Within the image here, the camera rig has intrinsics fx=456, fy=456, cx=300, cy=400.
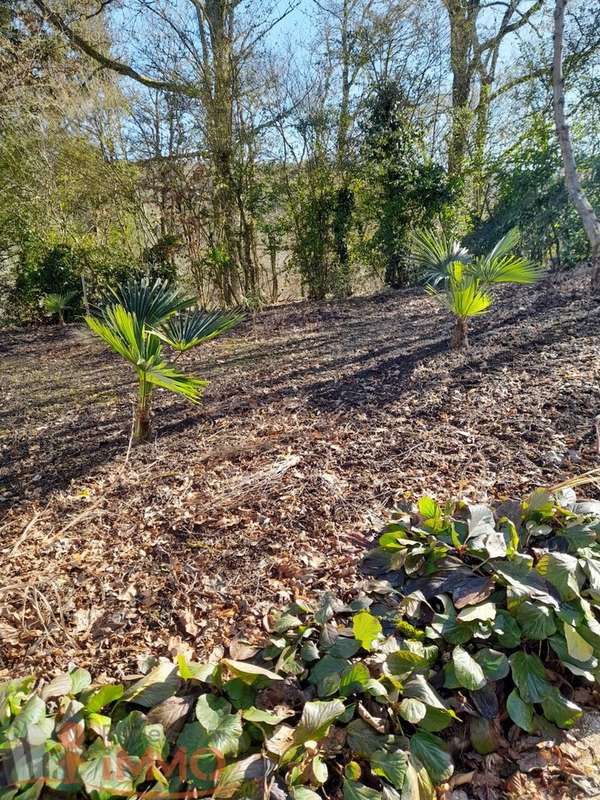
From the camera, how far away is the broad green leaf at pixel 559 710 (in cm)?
125

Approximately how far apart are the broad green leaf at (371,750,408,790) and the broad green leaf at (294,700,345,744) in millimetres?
131

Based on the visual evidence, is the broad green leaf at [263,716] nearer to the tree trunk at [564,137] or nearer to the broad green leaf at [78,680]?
the broad green leaf at [78,680]

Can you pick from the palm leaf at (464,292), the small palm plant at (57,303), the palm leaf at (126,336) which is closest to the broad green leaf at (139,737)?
the palm leaf at (126,336)

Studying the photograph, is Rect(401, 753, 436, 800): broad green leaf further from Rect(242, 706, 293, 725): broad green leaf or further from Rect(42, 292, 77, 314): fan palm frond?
Rect(42, 292, 77, 314): fan palm frond

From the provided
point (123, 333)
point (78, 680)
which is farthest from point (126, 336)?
point (78, 680)

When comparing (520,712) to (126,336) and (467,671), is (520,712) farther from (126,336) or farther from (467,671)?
(126,336)

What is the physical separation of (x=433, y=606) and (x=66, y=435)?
267 centimetres

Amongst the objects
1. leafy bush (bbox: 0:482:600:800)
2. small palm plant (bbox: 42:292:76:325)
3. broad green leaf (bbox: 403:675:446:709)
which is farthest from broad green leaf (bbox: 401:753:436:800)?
small palm plant (bbox: 42:292:76:325)

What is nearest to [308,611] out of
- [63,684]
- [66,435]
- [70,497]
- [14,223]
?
[63,684]

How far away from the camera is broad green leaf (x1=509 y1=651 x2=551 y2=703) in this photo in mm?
1294

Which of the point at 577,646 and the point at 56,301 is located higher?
the point at 56,301

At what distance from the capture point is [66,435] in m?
3.18

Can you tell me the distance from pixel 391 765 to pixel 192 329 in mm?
2155

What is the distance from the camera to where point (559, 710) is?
4.15ft
